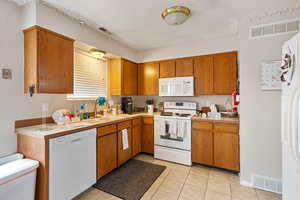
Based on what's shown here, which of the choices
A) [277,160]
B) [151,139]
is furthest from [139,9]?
[277,160]

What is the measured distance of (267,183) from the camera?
1.93 meters

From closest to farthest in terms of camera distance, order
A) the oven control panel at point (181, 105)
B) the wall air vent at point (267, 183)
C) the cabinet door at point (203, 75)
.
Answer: the wall air vent at point (267, 183), the cabinet door at point (203, 75), the oven control panel at point (181, 105)

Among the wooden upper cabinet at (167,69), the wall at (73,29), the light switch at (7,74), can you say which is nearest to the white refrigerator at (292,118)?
the wooden upper cabinet at (167,69)

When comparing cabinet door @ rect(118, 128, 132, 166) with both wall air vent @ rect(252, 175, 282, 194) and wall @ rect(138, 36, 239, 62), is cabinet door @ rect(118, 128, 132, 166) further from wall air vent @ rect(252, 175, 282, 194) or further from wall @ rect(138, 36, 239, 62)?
wall air vent @ rect(252, 175, 282, 194)

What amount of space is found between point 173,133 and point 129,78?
5.41 ft

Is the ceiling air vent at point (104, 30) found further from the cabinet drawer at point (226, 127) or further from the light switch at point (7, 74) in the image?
the cabinet drawer at point (226, 127)

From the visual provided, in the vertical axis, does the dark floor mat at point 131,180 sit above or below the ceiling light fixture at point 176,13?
below

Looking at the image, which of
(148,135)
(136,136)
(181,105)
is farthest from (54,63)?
(181,105)

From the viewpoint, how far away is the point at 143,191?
6.42 ft

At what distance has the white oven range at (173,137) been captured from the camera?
105 inches

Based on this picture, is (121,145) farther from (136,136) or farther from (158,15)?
(158,15)

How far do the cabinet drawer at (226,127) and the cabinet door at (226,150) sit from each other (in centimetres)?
5

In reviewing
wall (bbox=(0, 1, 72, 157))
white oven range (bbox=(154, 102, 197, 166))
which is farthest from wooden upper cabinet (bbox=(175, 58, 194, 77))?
wall (bbox=(0, 1, 72, 157))

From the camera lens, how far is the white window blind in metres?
2.55
